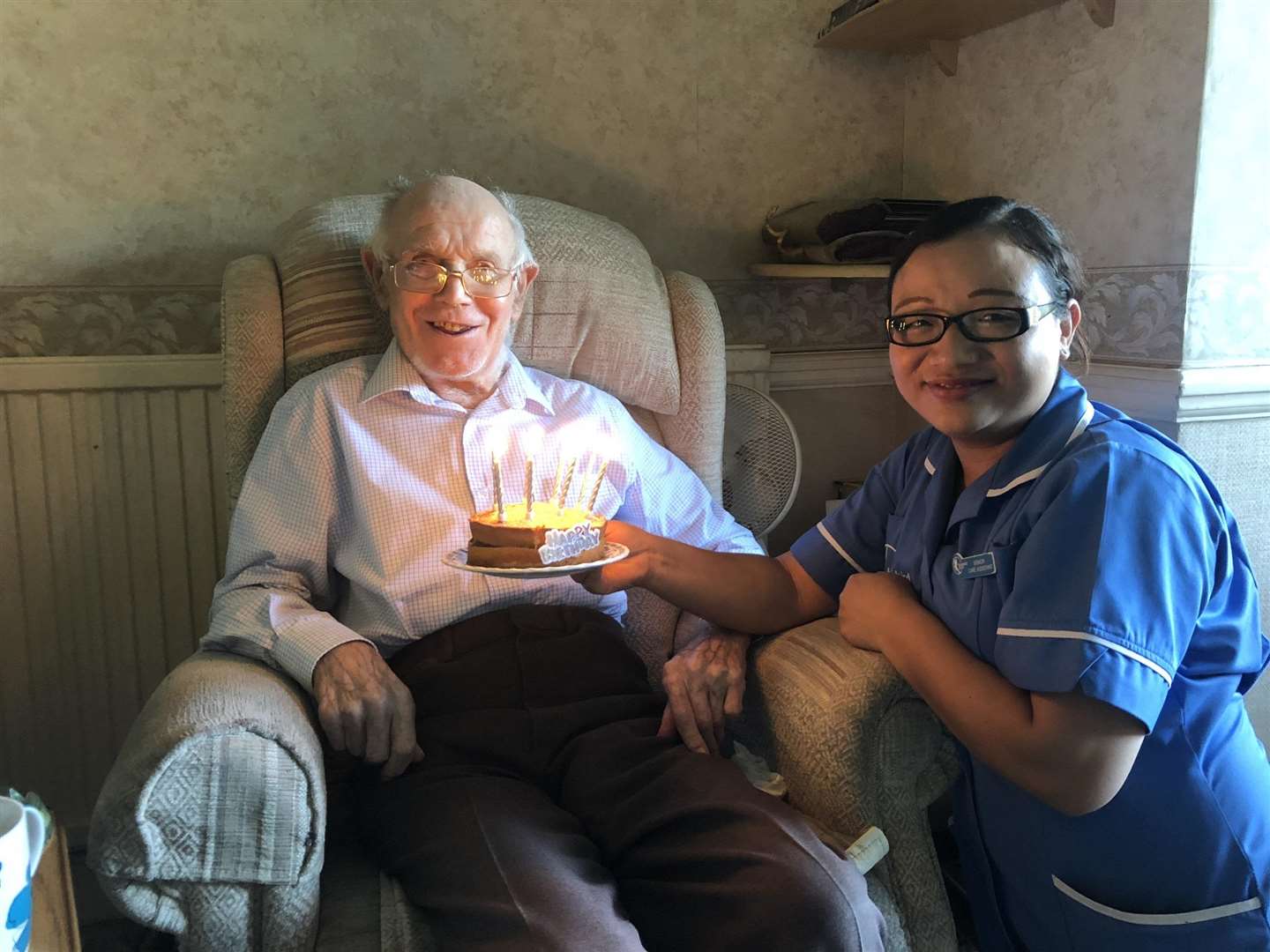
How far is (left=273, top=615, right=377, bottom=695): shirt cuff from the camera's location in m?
1.35

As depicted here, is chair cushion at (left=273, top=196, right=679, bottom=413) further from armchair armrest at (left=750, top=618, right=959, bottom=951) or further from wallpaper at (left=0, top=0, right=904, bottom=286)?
armchair armrest at (left=750, top=618, right=959, bottom=951)

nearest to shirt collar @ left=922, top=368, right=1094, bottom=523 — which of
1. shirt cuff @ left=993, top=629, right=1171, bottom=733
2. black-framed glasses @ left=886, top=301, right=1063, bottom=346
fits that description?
black-framed glasses @ left=886, top=301, right=1063, bottom=346

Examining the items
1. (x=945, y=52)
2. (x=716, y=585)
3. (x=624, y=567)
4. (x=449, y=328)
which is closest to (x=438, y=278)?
(x=449, y=328)

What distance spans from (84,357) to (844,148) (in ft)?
5.70

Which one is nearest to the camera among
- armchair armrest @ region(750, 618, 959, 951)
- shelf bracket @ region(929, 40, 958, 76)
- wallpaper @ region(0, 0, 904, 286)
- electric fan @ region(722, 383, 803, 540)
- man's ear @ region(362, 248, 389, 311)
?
armchair armrest @ region(750, 618, 959, 951)

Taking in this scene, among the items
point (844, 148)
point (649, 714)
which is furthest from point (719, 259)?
point (649, 714)

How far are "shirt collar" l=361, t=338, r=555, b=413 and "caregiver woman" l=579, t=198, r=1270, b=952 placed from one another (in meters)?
0.62

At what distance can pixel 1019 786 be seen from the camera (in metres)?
1.19

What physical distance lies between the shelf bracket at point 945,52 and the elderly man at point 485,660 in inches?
48.1

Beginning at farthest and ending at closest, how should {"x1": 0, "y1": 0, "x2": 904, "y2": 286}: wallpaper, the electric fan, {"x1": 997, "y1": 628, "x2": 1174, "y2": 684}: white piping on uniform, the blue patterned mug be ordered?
the electric fan → {"x1": 0, "y1": 0, "x2": 904, "y2": 286}: wallpaper → {"x1": 997, "y1": 628, "x2": 1174, "y2": 684}: white piping on uniform → the blue patterned mug

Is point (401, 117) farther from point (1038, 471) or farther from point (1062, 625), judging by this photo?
point (1062, 625)

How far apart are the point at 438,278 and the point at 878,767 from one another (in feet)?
3.10

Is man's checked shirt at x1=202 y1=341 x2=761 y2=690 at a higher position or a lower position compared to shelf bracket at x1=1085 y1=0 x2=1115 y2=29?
lower

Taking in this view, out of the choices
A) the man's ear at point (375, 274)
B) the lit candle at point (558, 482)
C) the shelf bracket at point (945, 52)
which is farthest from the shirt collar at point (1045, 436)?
the shelf bracket at point (945, 52)
